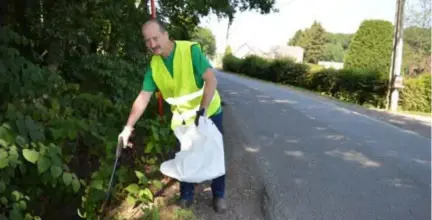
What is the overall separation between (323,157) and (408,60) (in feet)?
146

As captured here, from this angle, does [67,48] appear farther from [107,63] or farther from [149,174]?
[149,174]

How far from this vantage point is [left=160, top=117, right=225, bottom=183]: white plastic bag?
3.72 meters

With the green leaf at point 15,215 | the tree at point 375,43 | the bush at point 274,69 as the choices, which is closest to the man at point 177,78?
the green leaf at point 15,215

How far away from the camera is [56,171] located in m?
2.83

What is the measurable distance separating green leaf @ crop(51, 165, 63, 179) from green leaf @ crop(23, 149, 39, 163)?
11cm

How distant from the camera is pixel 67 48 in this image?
7.32m

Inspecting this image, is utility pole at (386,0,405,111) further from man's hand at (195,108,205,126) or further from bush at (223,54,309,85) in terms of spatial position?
man's hand at (195,108,205,126)

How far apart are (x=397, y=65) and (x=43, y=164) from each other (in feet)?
67.5

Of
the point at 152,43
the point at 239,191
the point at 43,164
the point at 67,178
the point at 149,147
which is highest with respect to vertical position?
the point at 152,43

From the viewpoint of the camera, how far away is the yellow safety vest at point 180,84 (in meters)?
3.80

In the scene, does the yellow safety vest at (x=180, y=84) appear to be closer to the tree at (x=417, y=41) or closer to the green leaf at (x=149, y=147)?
the green leaf at (x=149, y=147)

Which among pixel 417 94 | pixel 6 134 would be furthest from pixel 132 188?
pixel 417 94

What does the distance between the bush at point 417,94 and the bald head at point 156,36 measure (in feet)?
64.0

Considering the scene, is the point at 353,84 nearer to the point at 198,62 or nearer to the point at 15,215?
the point at 198,62
